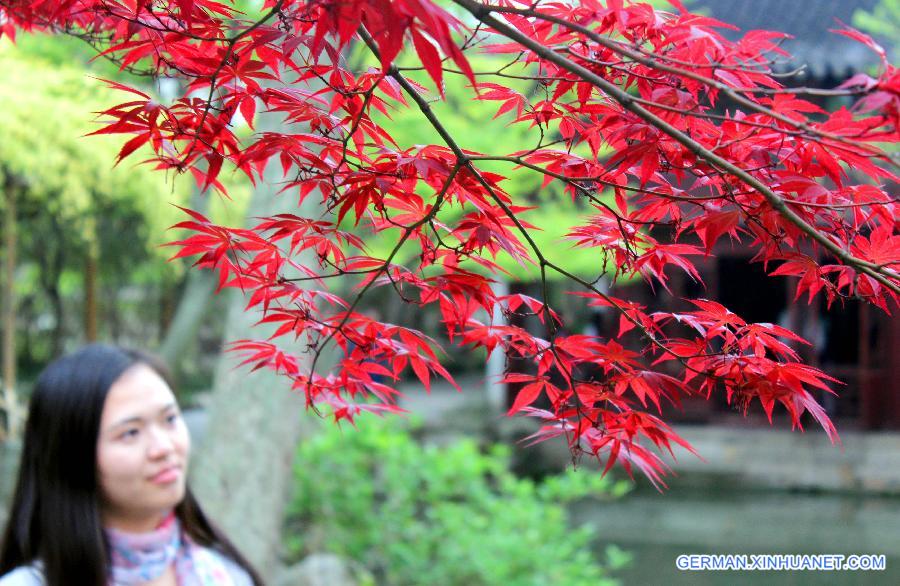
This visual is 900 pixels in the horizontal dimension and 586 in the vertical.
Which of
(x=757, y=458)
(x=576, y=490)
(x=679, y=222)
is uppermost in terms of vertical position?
(x=679, y=222)

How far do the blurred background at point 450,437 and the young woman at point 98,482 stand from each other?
40 cm

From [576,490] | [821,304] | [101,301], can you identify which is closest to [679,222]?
[576,490]

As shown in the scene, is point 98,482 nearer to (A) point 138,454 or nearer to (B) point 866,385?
(A) point 138,454

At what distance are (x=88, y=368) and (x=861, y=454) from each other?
Answer: 7021 mm

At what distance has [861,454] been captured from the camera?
7.23 m

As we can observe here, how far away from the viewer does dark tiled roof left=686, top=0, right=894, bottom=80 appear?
21.1 ft

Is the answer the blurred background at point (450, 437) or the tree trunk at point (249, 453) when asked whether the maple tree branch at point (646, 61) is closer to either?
the blurred background at point (450, 437)

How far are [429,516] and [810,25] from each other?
5.58 metres

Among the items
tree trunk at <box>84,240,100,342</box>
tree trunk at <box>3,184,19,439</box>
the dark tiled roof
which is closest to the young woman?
tree trunk at <box>3,184,19,439</box>

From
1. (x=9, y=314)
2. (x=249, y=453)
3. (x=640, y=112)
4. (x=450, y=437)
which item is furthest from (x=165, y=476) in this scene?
(x=450, y=437)

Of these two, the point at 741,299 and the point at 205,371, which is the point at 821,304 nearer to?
the point at 741,299

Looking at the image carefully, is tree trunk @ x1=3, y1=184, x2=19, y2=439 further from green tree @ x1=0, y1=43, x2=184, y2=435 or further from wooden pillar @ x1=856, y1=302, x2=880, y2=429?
wooden pillar @ x1=856, y1=302, x2=880, y2=429

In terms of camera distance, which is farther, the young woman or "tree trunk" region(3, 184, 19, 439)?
"tree trunk" region(3, 184, 19, 439)

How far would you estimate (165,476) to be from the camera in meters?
1.52
